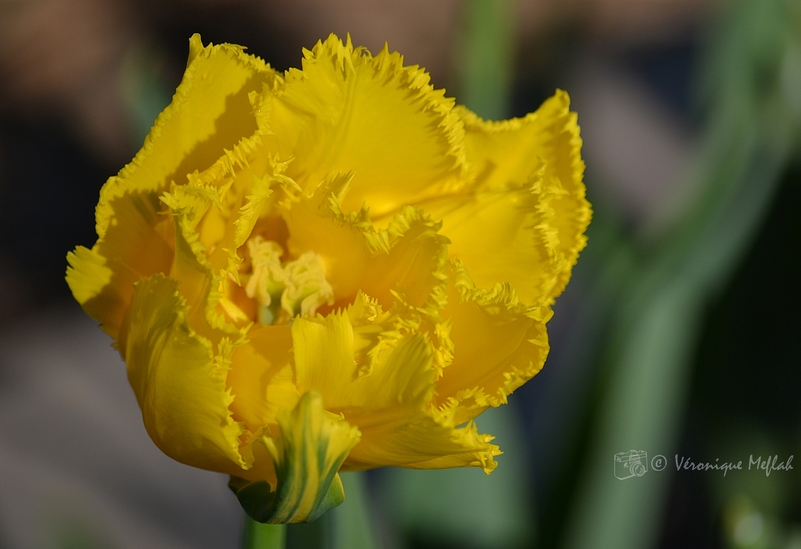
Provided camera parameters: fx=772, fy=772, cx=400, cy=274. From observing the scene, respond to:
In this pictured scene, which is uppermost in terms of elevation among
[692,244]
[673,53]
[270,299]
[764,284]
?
[673,53]

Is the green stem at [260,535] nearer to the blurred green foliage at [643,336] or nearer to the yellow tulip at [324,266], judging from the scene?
the yellow tulip at [324,266]

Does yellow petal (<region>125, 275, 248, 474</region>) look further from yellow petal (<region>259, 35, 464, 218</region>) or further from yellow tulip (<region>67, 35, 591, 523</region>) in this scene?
yellow petal (<region>259, 35, 464, 218</region>)

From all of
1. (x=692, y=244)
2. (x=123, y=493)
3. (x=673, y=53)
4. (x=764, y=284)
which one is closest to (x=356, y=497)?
(x=692, y=244)

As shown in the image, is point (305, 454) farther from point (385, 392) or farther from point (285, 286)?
point (285, 286)

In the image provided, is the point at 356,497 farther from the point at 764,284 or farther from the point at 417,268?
the point at 764,284

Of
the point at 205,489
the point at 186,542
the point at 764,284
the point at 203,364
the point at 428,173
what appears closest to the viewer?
the point at 203,364

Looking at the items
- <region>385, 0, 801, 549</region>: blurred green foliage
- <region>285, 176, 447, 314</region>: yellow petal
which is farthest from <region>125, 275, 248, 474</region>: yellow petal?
<region>385, 0, 801, 549</region>: blurred green foliage

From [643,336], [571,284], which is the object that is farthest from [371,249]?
[571,284]

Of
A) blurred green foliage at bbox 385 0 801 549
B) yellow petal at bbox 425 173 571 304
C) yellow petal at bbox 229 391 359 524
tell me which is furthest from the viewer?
blurred green foliage at bbox 385 0 801 549
